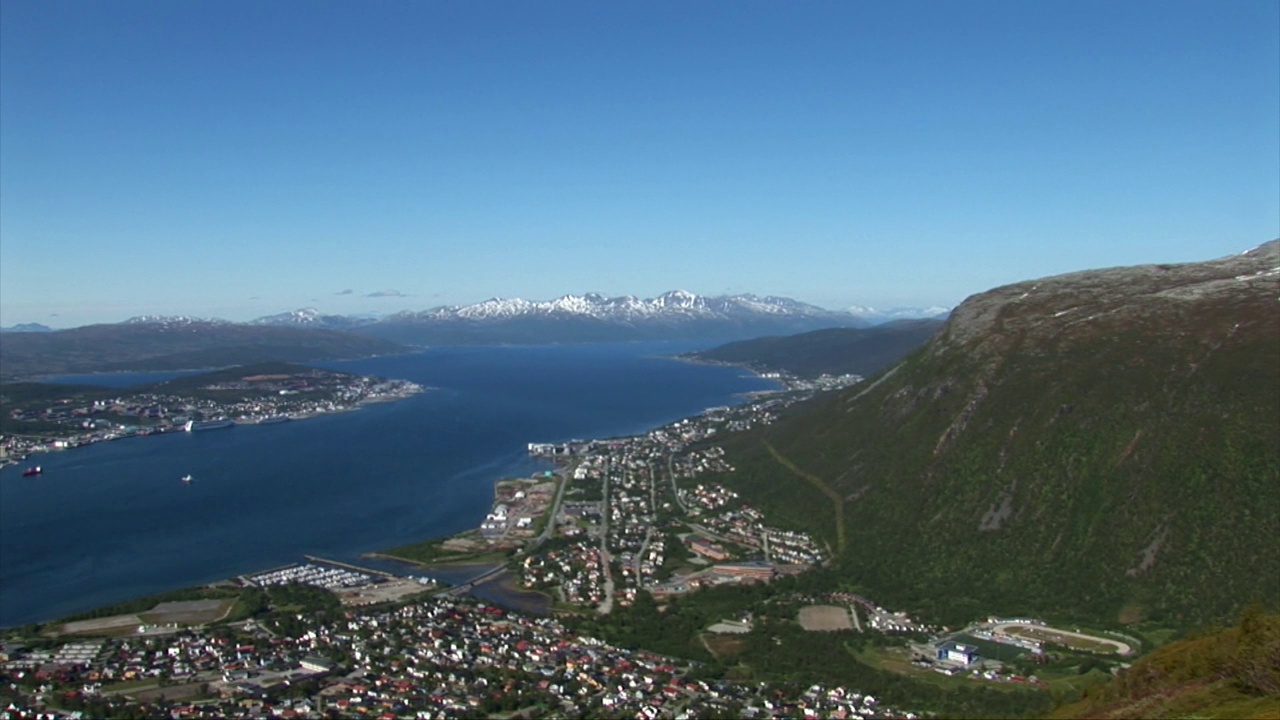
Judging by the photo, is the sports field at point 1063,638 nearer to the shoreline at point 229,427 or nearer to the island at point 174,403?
the island at point 174,403

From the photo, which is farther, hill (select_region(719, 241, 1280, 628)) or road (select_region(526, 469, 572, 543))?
road (select_region(526, 469, 572, 543))

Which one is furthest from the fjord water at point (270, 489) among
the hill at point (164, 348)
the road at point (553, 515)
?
the hill at point (164, 348)

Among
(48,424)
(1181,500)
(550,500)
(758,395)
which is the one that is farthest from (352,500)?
(758,395)

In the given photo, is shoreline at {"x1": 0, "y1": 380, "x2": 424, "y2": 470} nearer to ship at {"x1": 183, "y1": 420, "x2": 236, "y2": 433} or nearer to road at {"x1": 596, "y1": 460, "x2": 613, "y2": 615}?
ship at {"x1": 183, "y1": 420, "x2": 236, "y2": 433}

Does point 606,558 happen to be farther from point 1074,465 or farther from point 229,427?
point 229,427

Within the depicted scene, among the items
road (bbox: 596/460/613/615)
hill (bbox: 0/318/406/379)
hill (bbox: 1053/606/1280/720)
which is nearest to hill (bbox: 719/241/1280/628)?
road (bbox: 596/460/613/615)
